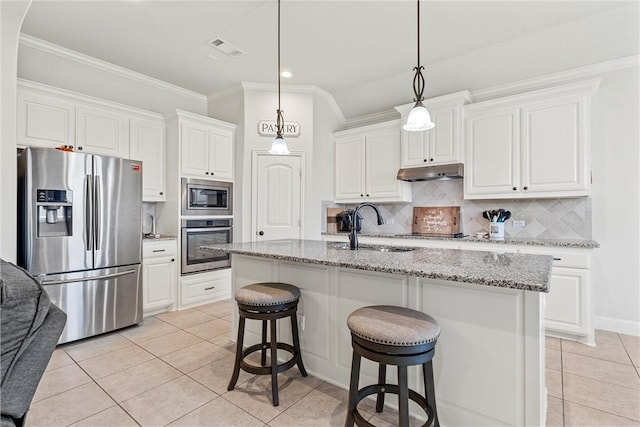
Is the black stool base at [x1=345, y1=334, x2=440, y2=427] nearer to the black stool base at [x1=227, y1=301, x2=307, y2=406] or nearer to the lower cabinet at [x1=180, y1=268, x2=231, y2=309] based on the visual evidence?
the black stool base at [x1=227, y1=301, x2=307, y2=406]

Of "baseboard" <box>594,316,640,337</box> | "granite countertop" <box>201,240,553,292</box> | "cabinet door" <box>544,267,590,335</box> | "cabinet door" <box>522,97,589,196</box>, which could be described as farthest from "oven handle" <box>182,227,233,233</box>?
"baseboard" <box>594,316,640,337</box>

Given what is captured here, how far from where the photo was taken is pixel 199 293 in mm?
4008

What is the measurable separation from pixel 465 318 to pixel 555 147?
246 cm

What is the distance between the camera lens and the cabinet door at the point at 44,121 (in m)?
2.92

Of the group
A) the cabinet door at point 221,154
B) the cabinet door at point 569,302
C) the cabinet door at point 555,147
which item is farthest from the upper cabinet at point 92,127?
the cabinet door at point 569,302

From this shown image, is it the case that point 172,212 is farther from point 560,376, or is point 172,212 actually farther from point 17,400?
point 560,376

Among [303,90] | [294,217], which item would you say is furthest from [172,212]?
[303,90]

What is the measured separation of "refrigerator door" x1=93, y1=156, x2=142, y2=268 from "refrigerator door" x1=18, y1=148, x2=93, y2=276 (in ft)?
0.24

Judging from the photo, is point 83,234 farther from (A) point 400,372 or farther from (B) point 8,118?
(A) point 400,372

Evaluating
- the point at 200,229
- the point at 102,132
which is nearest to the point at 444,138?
the point at 200,229

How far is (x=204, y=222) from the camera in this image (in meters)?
4.05

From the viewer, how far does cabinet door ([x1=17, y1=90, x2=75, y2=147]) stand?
2.92m

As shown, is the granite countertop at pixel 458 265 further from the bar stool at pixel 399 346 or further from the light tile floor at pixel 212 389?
the light tile floor at pixel 212 389

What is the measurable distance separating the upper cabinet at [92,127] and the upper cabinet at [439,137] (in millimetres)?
3118
